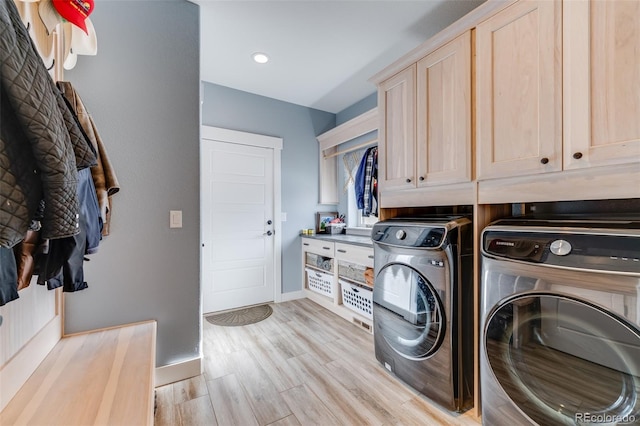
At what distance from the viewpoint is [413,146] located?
1759 millimetres

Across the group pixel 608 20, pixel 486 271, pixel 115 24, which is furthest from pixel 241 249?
pixel 608 20

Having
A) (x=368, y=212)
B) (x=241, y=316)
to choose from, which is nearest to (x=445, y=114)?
(x=368, y=212)

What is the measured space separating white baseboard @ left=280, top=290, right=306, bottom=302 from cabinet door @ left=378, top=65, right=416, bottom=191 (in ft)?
6.79

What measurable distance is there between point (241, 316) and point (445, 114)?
2750mm

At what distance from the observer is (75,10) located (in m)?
1.13

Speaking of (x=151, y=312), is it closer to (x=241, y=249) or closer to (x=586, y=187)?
(x=241, y=249)

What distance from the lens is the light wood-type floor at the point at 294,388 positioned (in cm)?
146

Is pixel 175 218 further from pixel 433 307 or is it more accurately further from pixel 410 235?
pixel 433 307

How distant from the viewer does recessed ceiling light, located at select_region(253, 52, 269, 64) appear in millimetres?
2457

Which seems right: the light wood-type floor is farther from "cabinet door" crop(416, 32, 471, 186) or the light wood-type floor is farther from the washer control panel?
"cabinet door" crop(416, 32, 471, 186)

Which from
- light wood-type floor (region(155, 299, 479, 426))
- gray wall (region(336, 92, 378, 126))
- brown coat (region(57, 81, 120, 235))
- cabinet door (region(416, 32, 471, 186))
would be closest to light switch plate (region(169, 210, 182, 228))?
brown coat (region(57, 81, 120, 235))

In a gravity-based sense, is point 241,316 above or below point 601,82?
below

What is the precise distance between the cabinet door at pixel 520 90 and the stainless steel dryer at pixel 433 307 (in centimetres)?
41
